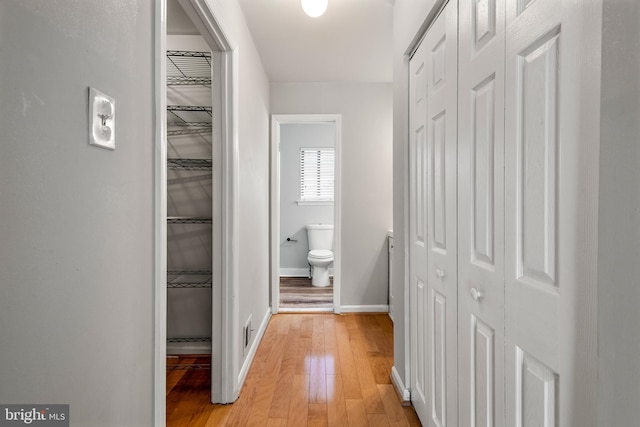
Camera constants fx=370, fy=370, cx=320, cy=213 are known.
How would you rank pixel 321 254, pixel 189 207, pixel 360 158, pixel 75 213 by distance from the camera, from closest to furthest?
pixel 75 213, pixel 189 207, pixel 360 158, pixel 321 254

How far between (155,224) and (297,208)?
4505 millimetres

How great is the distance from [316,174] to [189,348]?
335 cm

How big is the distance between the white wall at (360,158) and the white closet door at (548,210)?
114 inches

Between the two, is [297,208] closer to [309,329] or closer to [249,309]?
[309,329]

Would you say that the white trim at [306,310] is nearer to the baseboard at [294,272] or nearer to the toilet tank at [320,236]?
the toilet tank at [320,236]

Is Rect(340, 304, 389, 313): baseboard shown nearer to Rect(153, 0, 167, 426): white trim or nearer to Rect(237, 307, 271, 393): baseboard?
Rect(237, 307, 271, 393): baseboard

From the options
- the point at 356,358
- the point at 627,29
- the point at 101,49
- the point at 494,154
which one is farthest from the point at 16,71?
the point at 356,358

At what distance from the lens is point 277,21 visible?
2600 millimetres

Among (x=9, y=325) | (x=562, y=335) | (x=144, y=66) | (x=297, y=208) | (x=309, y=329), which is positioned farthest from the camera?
(x=297, y=208)

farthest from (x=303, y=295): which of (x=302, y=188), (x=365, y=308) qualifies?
(x=302, y=188)

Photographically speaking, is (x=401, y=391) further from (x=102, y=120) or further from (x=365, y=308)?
(x=102, y=120)

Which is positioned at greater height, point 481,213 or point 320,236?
point 481,213

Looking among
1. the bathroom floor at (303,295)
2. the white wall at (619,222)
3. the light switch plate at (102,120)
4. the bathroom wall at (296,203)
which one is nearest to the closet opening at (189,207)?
the bathroom floor at (303,295)

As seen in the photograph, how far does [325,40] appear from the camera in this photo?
2908 mm
